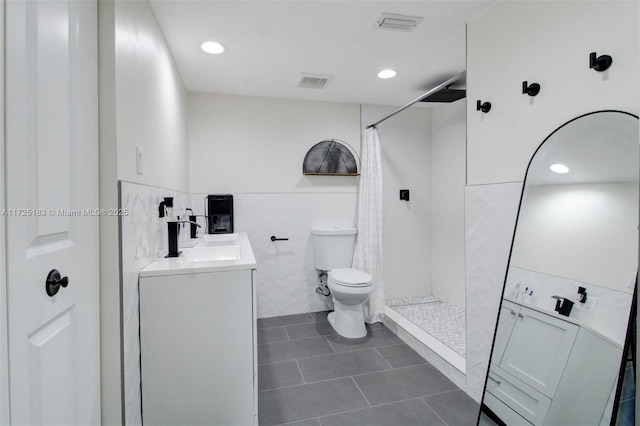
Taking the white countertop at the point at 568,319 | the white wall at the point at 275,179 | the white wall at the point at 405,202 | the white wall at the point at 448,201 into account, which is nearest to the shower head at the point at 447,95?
the white wall at the point at 448,201

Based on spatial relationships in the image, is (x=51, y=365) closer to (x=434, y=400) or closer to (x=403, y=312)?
(x=434, y=400)

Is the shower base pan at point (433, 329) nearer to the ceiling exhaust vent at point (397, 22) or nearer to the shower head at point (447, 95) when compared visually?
the shower head at point (447, 95)

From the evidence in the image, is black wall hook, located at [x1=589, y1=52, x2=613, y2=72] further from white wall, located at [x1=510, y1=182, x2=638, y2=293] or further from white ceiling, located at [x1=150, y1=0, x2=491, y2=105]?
white ceiling, located at [x1=150, y1=0, x2=491, y2=105]

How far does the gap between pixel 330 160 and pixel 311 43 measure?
4.21 ft

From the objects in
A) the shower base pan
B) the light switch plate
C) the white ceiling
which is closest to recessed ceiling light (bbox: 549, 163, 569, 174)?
the white ceiling

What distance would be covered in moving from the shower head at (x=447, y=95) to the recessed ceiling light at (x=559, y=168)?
4.69 feet

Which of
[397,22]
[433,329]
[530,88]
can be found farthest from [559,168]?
[433,329]

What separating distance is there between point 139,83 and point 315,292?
2443mm

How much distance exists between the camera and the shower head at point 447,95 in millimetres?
2633

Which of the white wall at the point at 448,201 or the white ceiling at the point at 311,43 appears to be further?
the white wall at the point at 448,201

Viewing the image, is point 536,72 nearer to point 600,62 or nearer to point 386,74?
point 600,62

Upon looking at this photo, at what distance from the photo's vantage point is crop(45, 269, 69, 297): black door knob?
80 centimetres

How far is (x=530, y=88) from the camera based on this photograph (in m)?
1.42

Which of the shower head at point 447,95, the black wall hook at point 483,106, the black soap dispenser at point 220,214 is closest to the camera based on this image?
the black wall hook at point 483,106
